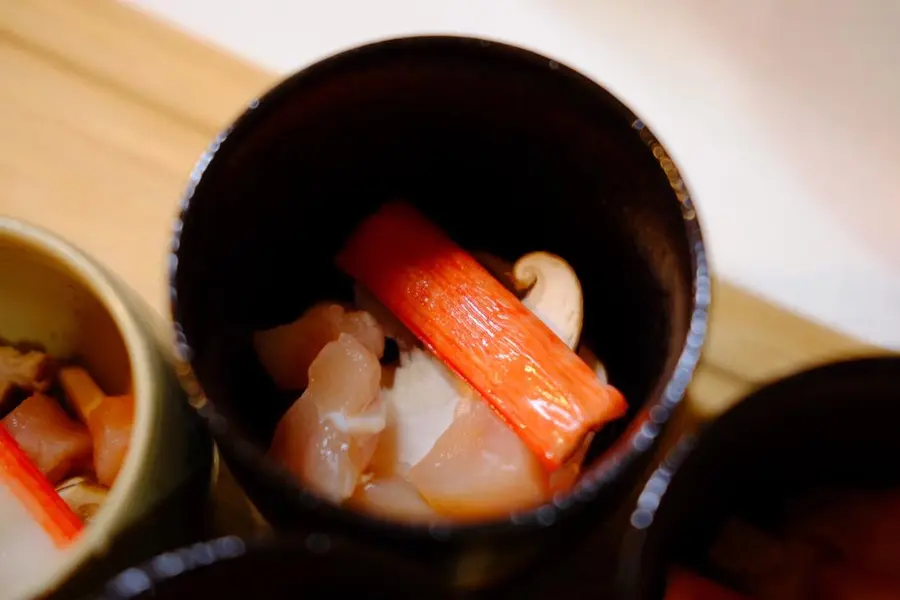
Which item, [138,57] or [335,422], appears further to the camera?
[138,57]

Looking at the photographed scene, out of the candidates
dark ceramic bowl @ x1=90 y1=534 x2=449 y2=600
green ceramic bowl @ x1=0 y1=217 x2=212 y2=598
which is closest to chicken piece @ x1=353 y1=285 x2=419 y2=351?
green ceramic bowl @ x1=0 y1=217 x2=212 y2=598

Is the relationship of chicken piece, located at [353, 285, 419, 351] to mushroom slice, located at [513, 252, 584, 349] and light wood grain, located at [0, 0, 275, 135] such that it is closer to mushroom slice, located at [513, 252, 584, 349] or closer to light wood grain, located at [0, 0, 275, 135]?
mushroom slice, located at [513, 252, 584, 349]

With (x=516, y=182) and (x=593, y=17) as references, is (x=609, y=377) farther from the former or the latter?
(x=593, y=17)

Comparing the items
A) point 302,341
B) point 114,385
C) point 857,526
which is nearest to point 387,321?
point 302,341

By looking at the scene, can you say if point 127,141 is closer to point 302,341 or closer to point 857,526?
point 302,341

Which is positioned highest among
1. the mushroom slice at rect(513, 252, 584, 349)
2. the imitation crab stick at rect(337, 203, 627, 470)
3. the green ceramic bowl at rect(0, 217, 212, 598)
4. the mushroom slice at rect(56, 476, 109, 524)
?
the mushroom slice at rect(513, 252, 584, 349)

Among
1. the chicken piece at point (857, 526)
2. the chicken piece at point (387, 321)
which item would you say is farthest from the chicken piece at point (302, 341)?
the chicken piece at point (857, 526)
